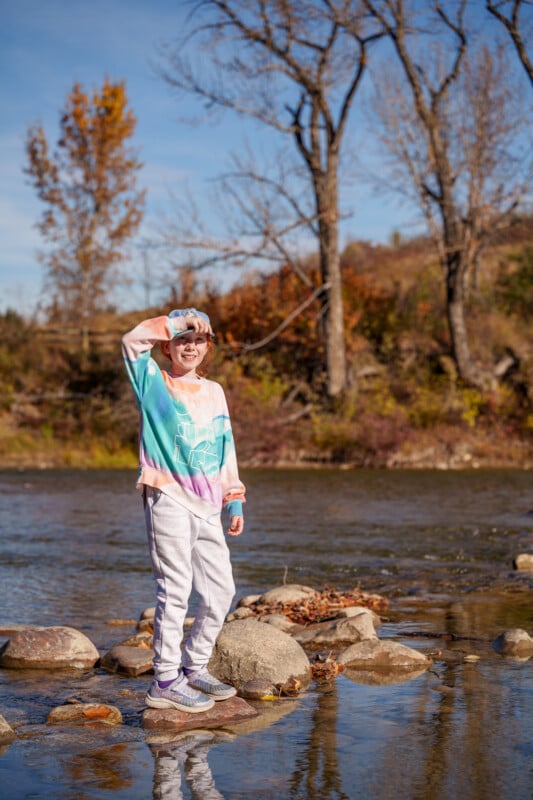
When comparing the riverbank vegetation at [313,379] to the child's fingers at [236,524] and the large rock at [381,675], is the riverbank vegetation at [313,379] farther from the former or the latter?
the child's fingers at [236,524]

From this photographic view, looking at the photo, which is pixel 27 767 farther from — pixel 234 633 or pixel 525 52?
pixel 525 52

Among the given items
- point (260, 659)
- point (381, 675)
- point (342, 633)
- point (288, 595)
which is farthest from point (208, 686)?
point (288, 595)

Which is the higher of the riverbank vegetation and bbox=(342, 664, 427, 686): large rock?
the riverbank vegetation

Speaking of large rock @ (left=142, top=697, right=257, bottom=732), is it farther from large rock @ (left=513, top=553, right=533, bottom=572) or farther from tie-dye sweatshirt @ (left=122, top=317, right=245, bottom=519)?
large rock @ (left=513, top=553, right=533, bottom=572)

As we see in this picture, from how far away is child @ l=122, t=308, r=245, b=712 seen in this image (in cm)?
504

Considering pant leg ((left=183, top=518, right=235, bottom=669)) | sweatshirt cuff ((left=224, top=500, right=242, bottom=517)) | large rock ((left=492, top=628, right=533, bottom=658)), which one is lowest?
large rock ((left=492, top=628, right=533, bottom=658))

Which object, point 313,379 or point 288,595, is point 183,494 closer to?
point 288,595

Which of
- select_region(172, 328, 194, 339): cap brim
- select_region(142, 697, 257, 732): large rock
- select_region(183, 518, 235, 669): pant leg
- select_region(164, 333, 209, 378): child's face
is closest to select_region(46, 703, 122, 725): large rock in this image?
select_region(142, 697, 257, 732): large rock

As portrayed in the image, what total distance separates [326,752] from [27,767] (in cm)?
124

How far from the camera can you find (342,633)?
7.02 m

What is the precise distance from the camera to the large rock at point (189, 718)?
4965mm

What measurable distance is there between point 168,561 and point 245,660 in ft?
3.54

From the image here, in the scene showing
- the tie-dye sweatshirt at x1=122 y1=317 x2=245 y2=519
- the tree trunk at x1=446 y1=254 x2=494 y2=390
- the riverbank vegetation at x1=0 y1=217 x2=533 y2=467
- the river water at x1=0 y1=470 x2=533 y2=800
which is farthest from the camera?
the tree trunk at x1=446 y1=254 x2=494 y2=390

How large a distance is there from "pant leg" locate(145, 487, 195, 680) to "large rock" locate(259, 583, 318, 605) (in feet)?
10.00
